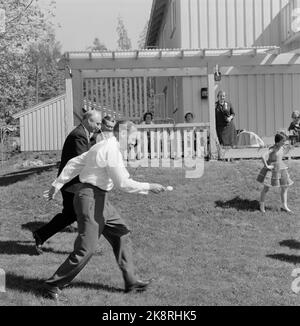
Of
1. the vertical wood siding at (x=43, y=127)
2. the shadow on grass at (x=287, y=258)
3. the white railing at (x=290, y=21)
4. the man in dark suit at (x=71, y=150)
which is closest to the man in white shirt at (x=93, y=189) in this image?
the man in dark suit at (x=71, y=150)

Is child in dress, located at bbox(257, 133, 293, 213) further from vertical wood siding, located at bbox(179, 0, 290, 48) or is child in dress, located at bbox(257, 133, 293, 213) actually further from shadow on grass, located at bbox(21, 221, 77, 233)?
vertical wood siding, located at bbox(179, 0, 290, 48)

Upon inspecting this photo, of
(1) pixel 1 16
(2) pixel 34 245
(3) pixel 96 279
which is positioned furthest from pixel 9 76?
(3) pixel 96 279

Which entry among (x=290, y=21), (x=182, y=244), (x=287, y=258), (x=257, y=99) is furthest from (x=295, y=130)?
(x=287, y=258)

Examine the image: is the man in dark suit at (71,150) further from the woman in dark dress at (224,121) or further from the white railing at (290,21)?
the white railing at (290,21)

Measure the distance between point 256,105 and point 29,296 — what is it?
Answer: 1160cm

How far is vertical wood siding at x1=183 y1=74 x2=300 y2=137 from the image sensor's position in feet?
52.1

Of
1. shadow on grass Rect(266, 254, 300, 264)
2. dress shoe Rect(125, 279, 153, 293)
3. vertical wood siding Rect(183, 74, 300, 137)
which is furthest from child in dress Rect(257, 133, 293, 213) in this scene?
vertical wood siding Rect(183, 74, 300, 137)

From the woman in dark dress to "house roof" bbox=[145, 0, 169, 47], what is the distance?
7453mm

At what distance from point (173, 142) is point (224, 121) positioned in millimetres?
1477

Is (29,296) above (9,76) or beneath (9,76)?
beneath
